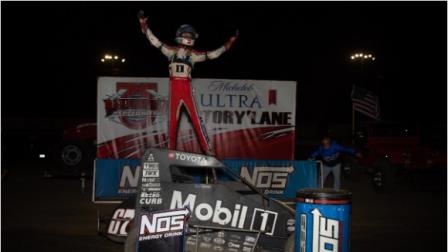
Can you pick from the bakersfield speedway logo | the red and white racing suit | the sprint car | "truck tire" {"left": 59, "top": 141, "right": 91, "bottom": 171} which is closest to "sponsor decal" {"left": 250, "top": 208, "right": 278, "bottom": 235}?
the sprint car

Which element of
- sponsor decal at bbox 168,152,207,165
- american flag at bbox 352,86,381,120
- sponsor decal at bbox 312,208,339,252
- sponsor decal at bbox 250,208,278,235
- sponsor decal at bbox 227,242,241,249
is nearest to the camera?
sponsor decal at bbox 312,208,339,252

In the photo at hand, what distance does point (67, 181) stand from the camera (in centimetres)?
1491

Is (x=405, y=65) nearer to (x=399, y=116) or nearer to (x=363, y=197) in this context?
(x=399, y=116)

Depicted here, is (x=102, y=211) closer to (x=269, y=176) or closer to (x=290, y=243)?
(x=269, y=176)

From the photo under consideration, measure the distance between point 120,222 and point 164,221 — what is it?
1812mm

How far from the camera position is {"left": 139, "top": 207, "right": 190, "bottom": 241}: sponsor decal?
548 cm

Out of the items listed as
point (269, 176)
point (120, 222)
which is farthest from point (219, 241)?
point (269, 176)

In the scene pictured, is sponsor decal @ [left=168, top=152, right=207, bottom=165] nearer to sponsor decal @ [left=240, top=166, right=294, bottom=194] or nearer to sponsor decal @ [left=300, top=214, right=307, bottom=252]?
sponsor decal @ [left=300, top=214, right=307, bottom=252]

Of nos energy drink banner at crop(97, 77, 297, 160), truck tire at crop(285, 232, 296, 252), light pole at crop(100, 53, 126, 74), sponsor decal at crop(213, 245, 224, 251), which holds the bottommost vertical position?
sponsor decal at crop(213, 245, 224, 251)

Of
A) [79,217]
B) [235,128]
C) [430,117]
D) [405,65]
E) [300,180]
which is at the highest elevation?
[405,65]

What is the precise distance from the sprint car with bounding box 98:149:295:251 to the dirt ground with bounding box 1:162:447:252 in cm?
166

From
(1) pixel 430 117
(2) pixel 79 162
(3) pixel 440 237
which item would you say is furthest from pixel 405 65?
(3) pixel 440 237

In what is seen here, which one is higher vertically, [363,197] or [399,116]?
[399,116]

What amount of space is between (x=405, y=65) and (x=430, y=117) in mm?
9728
